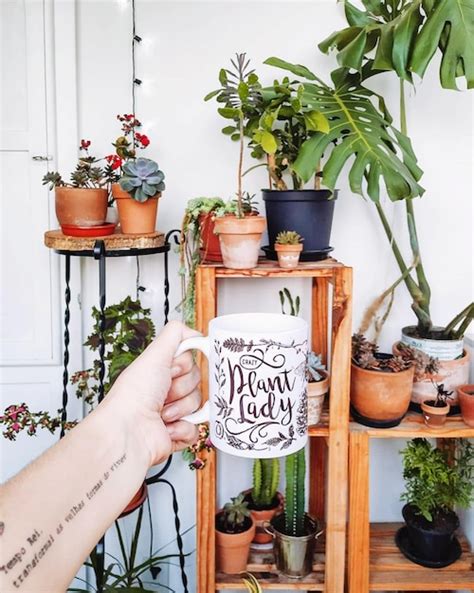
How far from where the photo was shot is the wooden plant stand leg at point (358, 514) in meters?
1.44

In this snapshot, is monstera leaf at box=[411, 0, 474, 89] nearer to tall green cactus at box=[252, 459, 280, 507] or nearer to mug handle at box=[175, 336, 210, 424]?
mug handle at box=[175, 336, 210, 424]

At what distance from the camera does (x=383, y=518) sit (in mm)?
1812

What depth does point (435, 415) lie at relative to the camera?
4.70ft

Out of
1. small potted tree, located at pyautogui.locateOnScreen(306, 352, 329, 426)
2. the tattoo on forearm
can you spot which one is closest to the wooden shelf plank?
small potted tree, located at pyautogui.locateOnScreen(306, 352, 329, 426)

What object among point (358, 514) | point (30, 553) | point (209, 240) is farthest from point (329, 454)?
point (30, 553)

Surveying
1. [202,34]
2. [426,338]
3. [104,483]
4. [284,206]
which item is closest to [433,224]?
[426,338]

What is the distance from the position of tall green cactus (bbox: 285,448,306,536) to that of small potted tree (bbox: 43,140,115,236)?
2.58 feet

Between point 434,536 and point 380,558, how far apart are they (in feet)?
0.52

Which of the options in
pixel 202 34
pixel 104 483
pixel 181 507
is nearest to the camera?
pixel 104 483

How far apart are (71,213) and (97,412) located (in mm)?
892

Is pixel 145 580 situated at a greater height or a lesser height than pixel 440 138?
lesser

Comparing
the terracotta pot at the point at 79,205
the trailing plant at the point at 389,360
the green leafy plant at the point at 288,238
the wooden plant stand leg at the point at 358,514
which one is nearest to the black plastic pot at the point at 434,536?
the wooden plant stand leg at the point at 358,514

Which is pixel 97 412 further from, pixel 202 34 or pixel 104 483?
pixel 202 34

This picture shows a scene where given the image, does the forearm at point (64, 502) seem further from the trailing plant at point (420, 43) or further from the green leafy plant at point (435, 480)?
the green leafy plant at point (435, 480)
